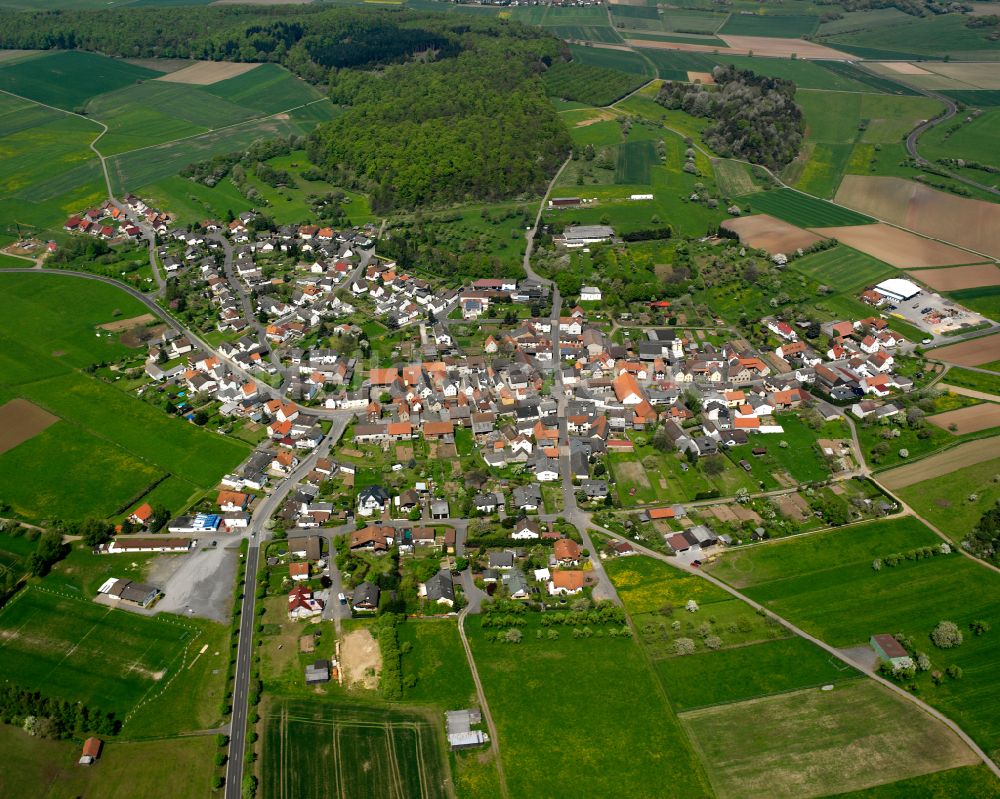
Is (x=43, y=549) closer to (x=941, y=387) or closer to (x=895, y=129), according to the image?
(x=941, y=387)

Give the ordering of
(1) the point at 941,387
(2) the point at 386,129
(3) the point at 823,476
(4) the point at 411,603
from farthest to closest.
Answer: (2) the point at 386,129, (1) the point at 941,387, (3) the point at 823,476, (4) the point at 411,603

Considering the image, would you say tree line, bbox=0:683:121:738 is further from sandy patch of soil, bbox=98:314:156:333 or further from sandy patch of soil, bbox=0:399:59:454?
sandy patch of soil, bbox=98:314:156:333

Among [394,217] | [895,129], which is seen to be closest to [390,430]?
[394,217]

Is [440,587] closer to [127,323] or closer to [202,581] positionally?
[202,581]

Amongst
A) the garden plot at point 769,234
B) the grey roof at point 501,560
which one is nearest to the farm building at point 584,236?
the garden plot at point 769,234

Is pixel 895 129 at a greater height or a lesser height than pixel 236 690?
greater

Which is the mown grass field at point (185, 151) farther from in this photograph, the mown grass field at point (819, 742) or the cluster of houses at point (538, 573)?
the mown grass field at point (819, 742)

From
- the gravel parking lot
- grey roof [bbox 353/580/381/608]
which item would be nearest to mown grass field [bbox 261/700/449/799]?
grey roof [bbox 353/580/381/608]
